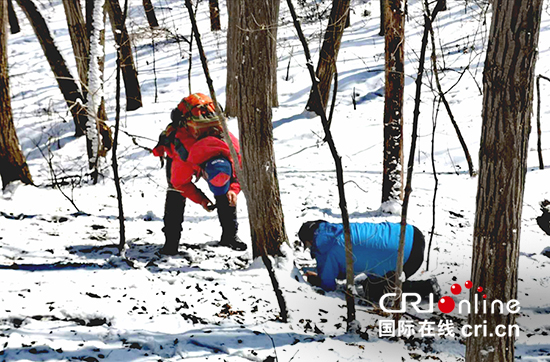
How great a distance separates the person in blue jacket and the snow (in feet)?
0.71

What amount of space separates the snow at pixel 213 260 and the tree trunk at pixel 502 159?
0.90m

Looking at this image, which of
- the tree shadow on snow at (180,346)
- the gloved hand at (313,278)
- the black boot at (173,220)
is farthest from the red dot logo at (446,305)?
the black boot at (173,220)

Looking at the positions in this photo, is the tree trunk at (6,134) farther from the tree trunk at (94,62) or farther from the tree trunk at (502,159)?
the tree trunk at (502,159)

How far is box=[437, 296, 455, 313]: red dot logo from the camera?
4.34 meters

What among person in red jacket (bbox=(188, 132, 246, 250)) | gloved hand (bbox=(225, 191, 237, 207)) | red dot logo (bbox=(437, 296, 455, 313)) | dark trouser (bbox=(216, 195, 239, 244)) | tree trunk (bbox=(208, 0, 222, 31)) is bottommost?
red dot logo (bbox=(437, 296, 455, 313))

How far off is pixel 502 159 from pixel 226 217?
301cm

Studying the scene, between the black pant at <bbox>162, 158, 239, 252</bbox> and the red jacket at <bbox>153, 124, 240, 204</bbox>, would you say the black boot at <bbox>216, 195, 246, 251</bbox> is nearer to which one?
the black pant at <bbox>162, 158, 239, 252</bbox>

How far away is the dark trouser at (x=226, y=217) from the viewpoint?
4832mm

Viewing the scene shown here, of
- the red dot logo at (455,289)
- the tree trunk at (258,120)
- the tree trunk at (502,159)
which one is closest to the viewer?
the tree trunk at (502,159)

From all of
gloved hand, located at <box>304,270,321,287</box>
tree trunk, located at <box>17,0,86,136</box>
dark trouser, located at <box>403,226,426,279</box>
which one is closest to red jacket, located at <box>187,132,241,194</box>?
gloved hand, located at <box>304,270,321,287</box>

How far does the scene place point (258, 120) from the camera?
411cm

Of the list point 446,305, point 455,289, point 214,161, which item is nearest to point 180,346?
point 214,161

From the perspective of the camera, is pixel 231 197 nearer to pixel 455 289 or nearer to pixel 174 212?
pixel 174 212

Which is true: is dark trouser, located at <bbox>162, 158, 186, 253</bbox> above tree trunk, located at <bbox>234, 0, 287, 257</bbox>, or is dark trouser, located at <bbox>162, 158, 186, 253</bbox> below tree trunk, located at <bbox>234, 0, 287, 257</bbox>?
below
